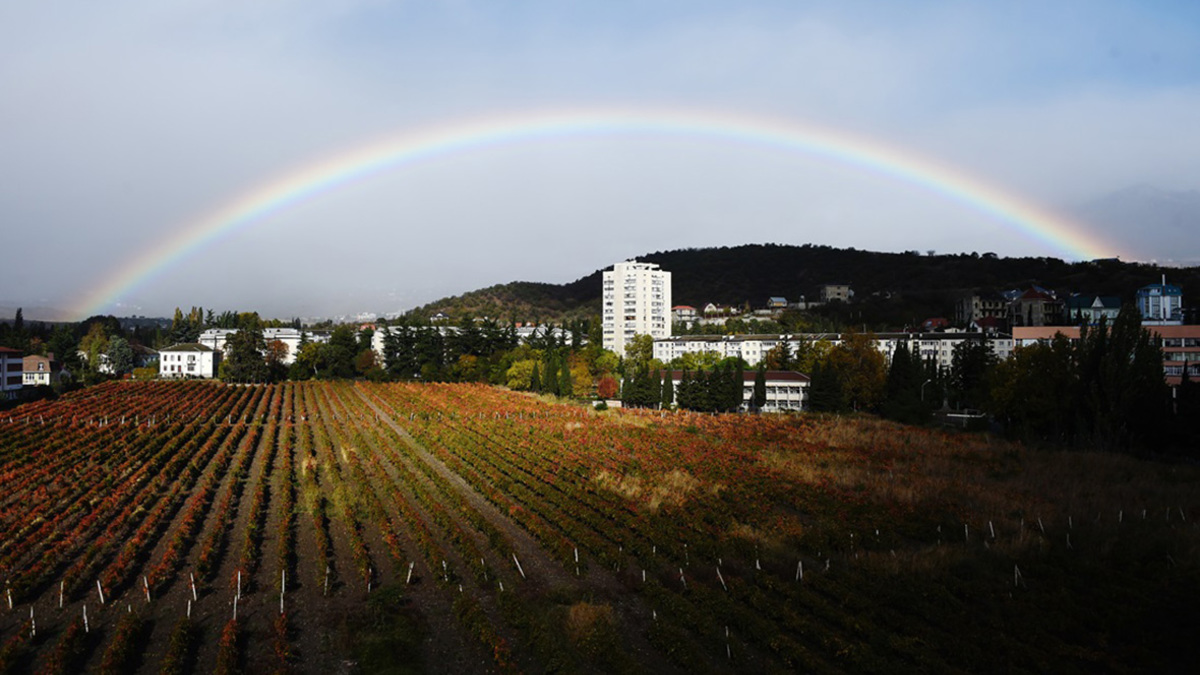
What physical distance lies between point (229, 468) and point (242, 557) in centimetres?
1388

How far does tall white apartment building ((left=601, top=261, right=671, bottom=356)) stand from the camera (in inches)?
3701

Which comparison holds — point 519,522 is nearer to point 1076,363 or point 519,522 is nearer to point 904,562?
point 904,562

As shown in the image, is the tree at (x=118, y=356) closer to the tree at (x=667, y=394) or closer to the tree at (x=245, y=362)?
the tree at (x=245, y=362)

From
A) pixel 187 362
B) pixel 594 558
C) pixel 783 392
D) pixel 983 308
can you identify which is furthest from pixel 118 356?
pixel 983 308

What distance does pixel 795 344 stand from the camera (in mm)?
80688

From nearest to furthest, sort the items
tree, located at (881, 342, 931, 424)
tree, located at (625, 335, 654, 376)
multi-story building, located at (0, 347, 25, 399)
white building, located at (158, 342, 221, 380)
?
1. tree, located at (881, 342, 931, 424)
2. multi-story building, located at (0, 347, 25, 399)
3. tree, located at (625, 335, 654, 376)
4. white building, located at (158, 342, 221, 380)

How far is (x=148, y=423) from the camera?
1535 inches

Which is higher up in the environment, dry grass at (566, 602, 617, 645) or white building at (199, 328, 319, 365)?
white building at (199, 328, 319, 365)

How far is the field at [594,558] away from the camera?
477 inches

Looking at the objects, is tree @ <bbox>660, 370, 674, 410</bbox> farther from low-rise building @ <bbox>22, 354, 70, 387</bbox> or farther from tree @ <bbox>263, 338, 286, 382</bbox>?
low-rise building @ <bbox>22, 354, 70, 387</bbox>

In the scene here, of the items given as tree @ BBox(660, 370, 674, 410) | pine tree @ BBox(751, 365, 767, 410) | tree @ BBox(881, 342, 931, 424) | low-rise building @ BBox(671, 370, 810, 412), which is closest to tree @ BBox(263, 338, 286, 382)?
tree @ BBox(660, 370, 674, 410)

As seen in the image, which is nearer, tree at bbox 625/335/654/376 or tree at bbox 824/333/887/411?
tree at bbox 824/333/887/411

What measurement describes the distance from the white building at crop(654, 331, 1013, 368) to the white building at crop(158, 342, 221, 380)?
57.7 metres

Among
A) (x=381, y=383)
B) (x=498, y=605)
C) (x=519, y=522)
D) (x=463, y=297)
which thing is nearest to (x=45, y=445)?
(x=519, y=522)
